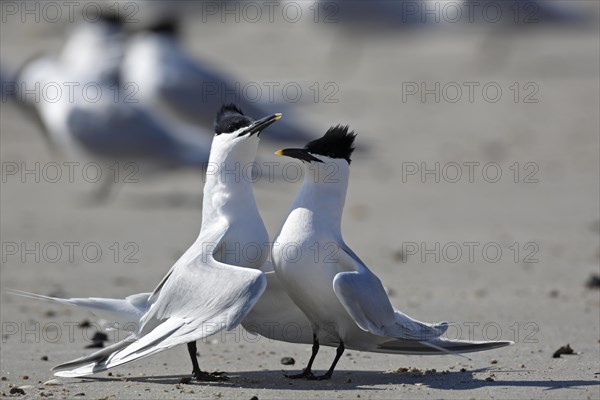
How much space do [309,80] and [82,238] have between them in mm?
7286

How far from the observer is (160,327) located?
156 inches

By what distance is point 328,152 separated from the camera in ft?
13.2

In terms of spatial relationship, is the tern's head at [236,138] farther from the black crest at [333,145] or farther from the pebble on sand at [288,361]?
the pebble on sand at [288,361]

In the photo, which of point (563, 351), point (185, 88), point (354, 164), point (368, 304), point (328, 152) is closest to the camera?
point (368, 304)

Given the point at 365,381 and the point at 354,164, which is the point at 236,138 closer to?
the point at 365,381

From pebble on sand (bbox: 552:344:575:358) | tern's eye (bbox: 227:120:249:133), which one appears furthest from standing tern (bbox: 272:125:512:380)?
pebble on sand (bbox: 552:344:575:358)

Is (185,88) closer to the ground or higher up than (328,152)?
higher up

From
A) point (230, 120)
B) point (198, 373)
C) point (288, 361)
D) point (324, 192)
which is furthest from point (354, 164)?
point (198, 373)

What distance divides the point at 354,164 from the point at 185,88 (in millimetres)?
1703

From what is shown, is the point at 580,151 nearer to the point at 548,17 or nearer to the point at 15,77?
the point at 15,77

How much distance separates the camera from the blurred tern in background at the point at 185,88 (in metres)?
10.9

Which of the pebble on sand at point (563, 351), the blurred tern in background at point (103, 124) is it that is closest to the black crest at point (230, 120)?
the pebble on sand at point (563, 351)

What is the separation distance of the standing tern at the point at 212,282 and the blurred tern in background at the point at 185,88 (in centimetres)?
649

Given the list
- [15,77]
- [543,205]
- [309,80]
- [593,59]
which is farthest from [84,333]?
[593,59]
